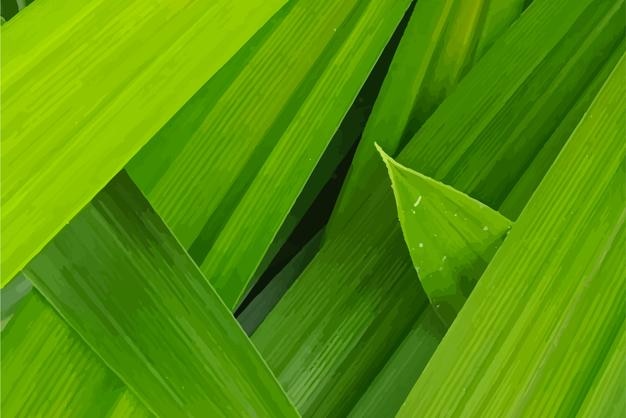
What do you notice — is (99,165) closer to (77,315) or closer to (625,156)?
(77,315)

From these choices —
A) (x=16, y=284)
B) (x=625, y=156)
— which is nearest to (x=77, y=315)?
(x=16, y=284)

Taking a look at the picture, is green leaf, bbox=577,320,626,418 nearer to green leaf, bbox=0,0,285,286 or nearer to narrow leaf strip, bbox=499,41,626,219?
narrow leaf strip, bbox=499,41,626,219

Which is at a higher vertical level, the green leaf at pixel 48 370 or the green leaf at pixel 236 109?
→ the green leaf at pixel 236 109

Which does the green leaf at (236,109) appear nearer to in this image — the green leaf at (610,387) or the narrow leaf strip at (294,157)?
the narrow leaf strip at (294,157)

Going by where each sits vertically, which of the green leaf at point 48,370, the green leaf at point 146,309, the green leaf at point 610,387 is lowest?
the green leaf at point 48,370

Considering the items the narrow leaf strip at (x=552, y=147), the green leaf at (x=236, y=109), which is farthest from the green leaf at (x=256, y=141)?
the narrow leaf strip at (x=552, y=147)

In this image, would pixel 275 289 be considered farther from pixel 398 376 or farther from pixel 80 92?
pixel 80 92

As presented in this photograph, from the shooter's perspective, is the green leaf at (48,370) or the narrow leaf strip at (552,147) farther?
the narrow leaf strip at (552,147)
